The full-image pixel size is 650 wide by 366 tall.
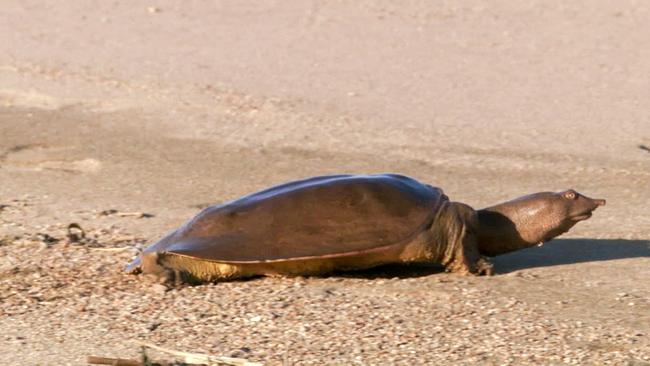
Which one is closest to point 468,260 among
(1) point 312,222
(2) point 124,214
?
(1) point 312,222

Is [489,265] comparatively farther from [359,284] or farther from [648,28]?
[648,28]

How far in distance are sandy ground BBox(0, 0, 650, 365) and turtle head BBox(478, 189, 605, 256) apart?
4.3 inches

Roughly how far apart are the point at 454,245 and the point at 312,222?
0.48 metres

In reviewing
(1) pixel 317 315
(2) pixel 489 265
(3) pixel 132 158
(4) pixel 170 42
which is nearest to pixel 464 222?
(2) pixel 489 265

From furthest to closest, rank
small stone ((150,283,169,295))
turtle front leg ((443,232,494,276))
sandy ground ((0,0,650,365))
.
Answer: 1. turtle front leg ((443,232,494,276))
2. small stone ((150,283,169,295))
3. sandy ground ((0,0,650,365))

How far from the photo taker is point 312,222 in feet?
15.2

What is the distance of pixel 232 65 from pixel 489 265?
14.2ft

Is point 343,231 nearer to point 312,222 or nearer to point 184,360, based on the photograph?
point 312,222

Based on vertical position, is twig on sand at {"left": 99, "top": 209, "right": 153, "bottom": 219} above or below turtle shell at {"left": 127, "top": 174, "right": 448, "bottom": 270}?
below

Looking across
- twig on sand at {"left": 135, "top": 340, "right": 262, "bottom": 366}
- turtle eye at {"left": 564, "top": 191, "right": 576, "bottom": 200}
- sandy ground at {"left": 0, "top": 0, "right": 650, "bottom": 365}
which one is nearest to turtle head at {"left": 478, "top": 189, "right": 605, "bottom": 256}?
turtle eye at {"left": 564, "top": 191, "right": 576, "bottom": 200}

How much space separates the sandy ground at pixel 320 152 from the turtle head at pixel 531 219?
0.11 m

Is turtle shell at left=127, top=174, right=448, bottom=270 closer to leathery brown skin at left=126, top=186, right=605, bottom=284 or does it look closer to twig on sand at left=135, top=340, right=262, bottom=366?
leathery brown skin at left=126, top=186, right=605, bottom=284

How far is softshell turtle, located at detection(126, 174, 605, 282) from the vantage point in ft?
15.1

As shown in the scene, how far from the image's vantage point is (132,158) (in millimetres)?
6848
